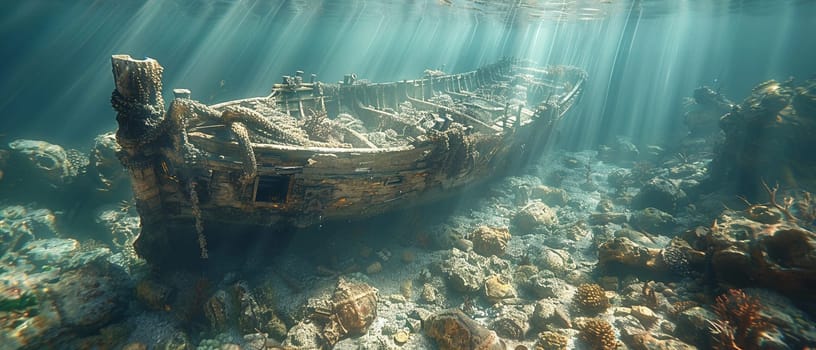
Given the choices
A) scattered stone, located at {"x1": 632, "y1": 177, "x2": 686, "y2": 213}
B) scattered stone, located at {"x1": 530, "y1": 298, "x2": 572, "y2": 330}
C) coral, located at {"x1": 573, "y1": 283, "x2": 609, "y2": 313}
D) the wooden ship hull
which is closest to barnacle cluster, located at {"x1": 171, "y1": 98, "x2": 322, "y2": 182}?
the wooden ship hull

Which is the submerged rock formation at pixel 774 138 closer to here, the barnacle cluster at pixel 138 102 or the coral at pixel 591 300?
the coral at pixel 591 300

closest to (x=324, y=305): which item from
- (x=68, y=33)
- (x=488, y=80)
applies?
(x=488, y=80)

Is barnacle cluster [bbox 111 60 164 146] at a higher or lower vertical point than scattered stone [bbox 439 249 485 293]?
higher

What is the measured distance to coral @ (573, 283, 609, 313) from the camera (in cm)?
704

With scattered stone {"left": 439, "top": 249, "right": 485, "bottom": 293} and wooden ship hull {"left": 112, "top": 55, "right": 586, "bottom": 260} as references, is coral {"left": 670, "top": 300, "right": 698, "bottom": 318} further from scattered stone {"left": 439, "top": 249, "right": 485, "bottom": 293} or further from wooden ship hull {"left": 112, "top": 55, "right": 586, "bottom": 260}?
wooden ship hull {"left": 112, "top": 55, "right": 586, "bottom": 260}

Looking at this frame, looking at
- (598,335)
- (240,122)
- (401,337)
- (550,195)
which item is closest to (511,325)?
(598,335)

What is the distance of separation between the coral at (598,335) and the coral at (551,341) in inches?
15.1

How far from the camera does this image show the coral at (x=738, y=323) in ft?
17.5

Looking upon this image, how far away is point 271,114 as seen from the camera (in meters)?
9.11

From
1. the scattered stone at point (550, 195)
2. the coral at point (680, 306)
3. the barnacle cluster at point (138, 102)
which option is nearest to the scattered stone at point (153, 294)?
the barnacle cluster at point (138, 102)

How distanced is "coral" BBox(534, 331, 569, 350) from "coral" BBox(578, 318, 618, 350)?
1.26ft

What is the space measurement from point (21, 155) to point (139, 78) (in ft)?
47.0

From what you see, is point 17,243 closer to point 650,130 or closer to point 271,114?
point 271,114

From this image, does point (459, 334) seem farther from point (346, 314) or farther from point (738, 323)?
point (738, 323)
